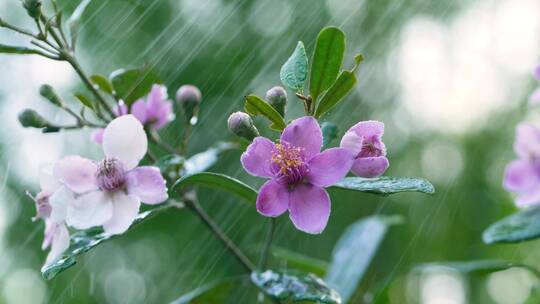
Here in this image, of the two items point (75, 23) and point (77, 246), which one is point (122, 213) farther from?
point (75, 23)

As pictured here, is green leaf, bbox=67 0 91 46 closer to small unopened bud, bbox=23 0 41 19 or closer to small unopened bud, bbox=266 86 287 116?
small unopened bud, bbox=23 0 41 19

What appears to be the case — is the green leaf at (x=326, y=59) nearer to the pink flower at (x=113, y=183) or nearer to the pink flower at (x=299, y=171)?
the pink flower at (x=299, y=171)

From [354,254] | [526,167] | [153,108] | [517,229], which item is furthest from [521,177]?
[153,108]

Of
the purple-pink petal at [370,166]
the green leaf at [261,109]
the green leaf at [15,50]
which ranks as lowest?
the green leaf at [15,50]

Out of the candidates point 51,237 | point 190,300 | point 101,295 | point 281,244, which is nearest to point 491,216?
point 281,244

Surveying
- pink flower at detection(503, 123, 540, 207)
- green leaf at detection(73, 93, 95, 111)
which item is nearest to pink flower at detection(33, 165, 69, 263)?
green leaf at detection(73, 93, 95, 111)

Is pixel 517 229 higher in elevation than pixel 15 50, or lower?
higher

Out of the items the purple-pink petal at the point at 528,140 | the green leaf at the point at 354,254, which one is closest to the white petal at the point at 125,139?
the green leaf at the point at 354,254
